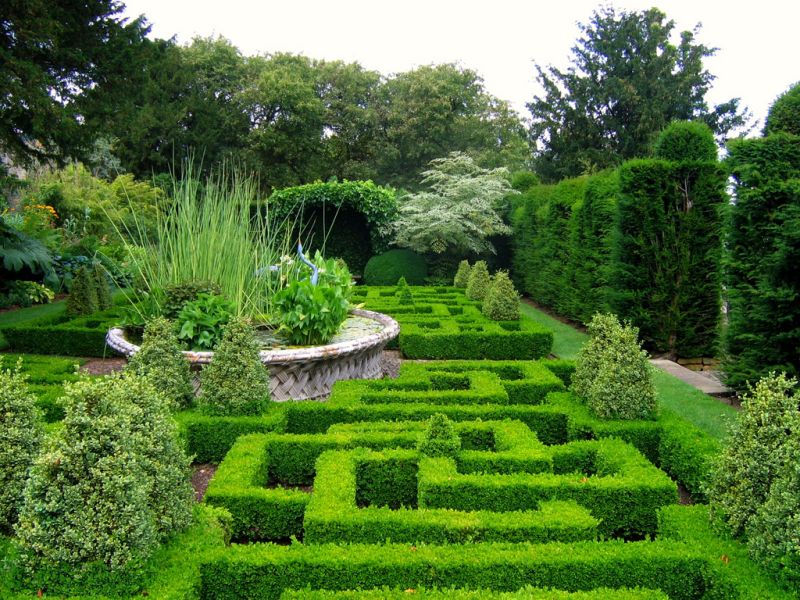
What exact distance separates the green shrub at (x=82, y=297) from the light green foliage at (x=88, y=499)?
27.5ft

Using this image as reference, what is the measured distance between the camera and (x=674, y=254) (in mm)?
9211

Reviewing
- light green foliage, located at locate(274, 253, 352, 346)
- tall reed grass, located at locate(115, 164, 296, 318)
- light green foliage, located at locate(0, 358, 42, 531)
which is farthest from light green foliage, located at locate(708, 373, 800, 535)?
tall reed grass, located at locate(115, 164, 296, 318)

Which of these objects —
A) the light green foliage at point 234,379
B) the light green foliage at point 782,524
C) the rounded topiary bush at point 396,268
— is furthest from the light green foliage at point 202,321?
the rounded topiary bush at point 396,268

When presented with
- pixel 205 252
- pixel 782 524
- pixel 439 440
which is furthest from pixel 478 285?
pixel 782 524

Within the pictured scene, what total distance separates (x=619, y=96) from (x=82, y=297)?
2596cm

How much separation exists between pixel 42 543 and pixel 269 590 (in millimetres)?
1036

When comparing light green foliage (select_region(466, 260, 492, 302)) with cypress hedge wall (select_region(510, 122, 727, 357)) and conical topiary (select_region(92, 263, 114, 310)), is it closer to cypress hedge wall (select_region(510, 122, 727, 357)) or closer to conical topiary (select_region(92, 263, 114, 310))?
cypress hedge wall (select_region(510, 122, 727, 357))

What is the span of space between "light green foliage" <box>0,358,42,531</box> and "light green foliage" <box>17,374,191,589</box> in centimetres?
37

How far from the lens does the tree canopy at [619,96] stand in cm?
2833

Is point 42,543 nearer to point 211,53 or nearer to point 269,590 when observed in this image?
point 269,590

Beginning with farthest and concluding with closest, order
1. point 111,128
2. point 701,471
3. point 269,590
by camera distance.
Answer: point 111,128, point 701,471, point 269,590

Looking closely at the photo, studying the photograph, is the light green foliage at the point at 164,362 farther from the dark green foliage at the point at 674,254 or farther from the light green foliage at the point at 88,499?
the dark green foliage at the point at 674,254

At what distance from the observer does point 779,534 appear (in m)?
2.71

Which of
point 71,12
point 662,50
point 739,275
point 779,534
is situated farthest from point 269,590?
point 662,50
